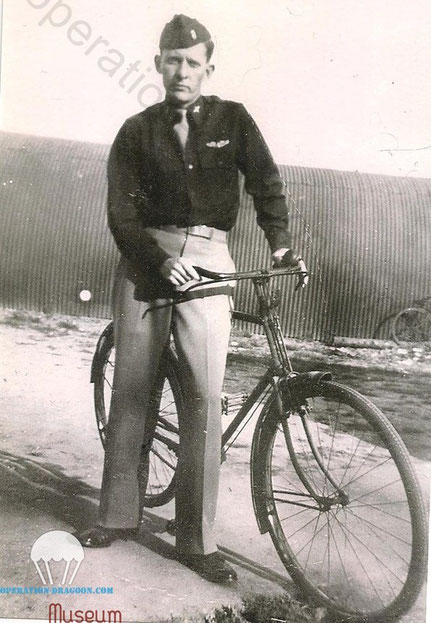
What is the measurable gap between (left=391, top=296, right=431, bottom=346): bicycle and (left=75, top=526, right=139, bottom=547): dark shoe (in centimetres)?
99

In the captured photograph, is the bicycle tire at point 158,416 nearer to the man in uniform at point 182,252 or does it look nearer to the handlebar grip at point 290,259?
the man in uniform at point 182,252

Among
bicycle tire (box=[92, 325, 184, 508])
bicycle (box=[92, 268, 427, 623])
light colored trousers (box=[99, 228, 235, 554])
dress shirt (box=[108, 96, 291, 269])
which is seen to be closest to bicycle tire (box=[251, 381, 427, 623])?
bicycle (box=[92, 268, 427, 623])

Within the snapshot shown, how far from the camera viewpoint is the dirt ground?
5.57ft

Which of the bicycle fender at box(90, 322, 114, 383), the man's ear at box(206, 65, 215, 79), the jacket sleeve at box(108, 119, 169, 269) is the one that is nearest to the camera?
the jacket sleeve at box(108, 119, 169, 269)

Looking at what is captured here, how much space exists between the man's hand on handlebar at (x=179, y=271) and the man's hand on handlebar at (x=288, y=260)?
0.23 m

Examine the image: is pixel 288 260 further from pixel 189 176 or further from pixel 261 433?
pixel 261 433

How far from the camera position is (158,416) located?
1.73 m

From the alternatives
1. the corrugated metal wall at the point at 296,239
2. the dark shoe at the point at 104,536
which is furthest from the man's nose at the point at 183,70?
the dark shoe at the point at 104,536

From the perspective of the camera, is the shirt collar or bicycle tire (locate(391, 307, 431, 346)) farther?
bicycle tire (locate(391, 307, 431, 346))

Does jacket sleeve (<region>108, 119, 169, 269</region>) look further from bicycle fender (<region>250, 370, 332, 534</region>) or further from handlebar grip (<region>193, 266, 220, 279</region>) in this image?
bicycle fender (<region>250, 370, 332, 534</region>)

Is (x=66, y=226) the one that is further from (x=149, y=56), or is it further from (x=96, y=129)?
(x=149, y=56)

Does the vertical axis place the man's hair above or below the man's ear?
above

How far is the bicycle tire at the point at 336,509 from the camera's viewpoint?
5.06 ft

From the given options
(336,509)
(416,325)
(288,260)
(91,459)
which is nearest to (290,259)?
(288,260)
